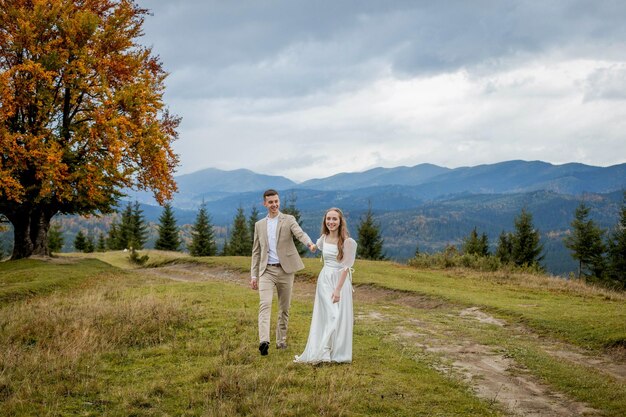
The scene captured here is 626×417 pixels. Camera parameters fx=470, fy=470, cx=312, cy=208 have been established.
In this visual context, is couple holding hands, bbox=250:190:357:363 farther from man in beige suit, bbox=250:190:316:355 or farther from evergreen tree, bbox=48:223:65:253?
evergreen tree, bbox=48:223:65:253

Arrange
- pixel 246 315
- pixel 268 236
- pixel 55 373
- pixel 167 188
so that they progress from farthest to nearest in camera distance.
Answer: pixel 167 188
pixel 246 315
pixel 268 236
pixel 55 373

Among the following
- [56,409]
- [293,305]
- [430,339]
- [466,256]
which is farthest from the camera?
[466,256]

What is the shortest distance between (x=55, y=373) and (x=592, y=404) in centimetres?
877

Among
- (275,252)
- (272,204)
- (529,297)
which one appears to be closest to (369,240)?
(529,297)

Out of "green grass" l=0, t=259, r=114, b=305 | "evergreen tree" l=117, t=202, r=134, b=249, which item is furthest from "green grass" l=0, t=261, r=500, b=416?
"evergreen tree" l=117, t=202, r=134, b=249

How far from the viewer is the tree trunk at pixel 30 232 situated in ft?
96.2

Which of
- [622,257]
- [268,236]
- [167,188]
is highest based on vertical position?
[167,188]

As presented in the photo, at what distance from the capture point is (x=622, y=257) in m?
61.2

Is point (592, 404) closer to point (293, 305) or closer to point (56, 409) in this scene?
point (56, 409)

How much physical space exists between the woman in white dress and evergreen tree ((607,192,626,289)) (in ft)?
205

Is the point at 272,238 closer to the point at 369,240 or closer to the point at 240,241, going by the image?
the point at 369,240

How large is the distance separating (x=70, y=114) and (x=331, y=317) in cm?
2745

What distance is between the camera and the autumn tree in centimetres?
2494

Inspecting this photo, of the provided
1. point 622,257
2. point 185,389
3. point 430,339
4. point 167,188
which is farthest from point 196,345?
point 622,257
